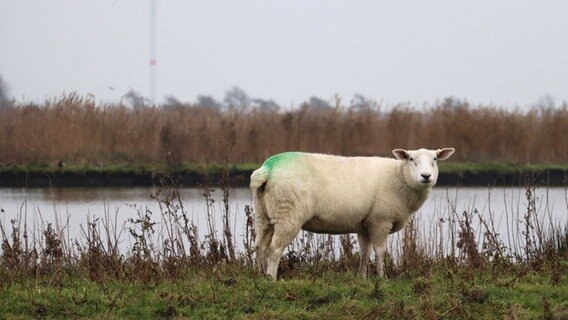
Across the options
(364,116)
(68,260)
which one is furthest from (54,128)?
(68,260)

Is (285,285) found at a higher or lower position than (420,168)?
lower

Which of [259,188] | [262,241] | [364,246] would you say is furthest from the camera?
[364,246]

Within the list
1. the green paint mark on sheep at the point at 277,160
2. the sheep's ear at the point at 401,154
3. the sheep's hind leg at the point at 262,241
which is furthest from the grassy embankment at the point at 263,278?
the green paint mark on sheep at the point at 277,160

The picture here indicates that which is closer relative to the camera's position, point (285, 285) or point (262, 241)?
point (285, 285)

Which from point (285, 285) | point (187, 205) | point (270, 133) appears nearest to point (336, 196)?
point (285, 285)

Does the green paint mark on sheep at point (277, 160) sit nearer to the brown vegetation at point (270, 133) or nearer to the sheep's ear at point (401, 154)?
the sheep's ear at point (401, 154)

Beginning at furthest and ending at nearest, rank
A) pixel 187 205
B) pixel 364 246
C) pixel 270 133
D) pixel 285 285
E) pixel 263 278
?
pixel 270 133
pixel 187 205
pixel 364 246
pixel 263 278
pixel 285 285

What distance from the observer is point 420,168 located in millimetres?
10023

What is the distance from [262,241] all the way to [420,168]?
1.66m

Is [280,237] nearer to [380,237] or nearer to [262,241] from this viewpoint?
[262,241]

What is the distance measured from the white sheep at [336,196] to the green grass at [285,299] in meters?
0.75

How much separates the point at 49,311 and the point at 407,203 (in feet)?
12.7

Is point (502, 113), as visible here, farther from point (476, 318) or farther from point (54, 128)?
point (476, 318)

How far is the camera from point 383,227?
33.2 feet
